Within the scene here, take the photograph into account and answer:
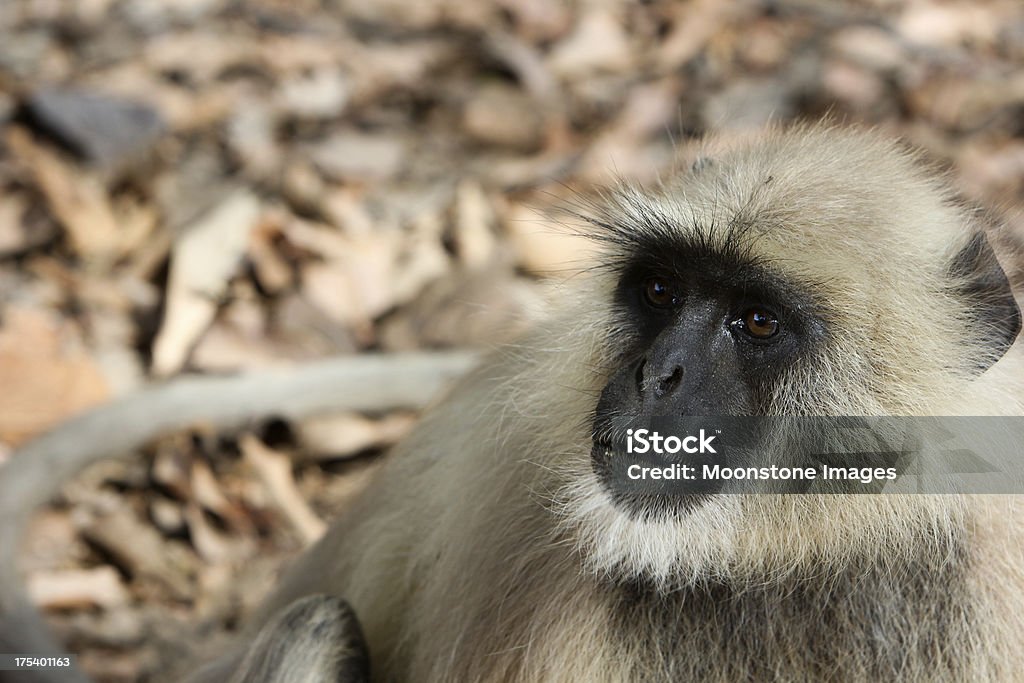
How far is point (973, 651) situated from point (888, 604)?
7.3 inches

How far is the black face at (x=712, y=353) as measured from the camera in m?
2.00

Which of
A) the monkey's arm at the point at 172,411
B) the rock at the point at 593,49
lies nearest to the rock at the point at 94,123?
the monkey's arm at the point at 172,411

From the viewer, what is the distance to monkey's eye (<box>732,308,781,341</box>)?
2.09 meters

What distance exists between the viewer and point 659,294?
Result: 88.7 inches

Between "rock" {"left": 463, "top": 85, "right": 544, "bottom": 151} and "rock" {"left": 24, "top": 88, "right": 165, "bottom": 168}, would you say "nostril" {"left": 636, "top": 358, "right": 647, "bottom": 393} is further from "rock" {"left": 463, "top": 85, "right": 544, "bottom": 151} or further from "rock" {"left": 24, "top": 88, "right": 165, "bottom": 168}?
"rock" {"left": 463, "top": 85, "right": 544, "bottom": 151}

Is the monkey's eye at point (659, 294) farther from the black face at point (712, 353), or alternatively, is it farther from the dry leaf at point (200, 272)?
the dry leaf at point (200, 272)

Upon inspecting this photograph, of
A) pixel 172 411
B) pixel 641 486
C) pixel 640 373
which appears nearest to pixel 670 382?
pixel 640 373

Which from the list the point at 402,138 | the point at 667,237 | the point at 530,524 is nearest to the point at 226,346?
the point at 402,138

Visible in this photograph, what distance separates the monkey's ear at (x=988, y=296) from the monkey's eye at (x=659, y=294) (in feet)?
1.75

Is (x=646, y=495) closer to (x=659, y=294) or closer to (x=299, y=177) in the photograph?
(x=659, y=294)

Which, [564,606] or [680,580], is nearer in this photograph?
[680,580]

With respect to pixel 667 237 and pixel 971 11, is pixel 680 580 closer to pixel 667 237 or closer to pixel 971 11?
pixel 667 237

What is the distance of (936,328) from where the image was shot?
6.71 ft

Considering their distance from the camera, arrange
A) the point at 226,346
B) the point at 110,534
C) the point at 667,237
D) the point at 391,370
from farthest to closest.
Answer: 1. the point at 226,346
2. the point at 391,370
3. the point at 110,534
4. the point at 667,237
